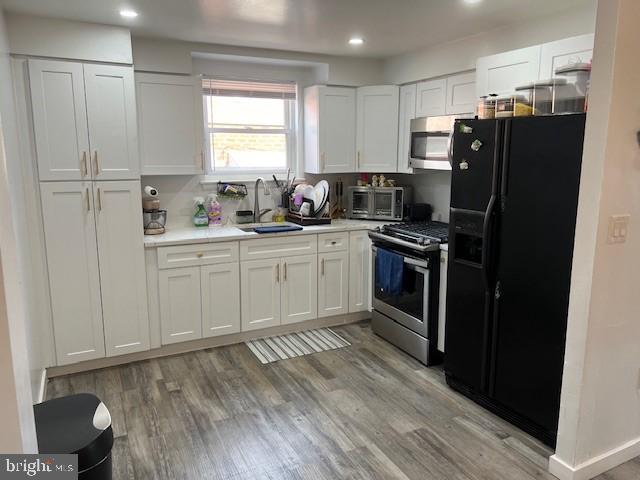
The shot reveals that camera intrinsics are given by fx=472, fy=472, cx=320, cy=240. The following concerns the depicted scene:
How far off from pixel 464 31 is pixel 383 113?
1070mm

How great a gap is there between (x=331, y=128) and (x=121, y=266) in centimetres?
217

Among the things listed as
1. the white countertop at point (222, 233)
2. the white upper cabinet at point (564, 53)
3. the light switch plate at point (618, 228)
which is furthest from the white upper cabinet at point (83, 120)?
the light switch plate at point (618, 228)

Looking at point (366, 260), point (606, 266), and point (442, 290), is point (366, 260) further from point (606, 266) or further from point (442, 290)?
point (606, 266)

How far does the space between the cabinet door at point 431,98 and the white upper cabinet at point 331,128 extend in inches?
25.4

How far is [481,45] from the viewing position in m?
3.46

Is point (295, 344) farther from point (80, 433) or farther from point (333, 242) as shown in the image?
point (80, 433)

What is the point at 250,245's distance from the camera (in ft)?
12.4

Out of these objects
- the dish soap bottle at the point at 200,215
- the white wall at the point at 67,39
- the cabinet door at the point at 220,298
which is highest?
the white wall at the point at 67,39

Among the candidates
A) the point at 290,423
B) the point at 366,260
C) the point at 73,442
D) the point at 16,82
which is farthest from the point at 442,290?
the point at 16,82

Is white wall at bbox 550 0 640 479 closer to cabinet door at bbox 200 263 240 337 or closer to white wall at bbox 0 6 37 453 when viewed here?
white wall at bbox 0 6 37 453

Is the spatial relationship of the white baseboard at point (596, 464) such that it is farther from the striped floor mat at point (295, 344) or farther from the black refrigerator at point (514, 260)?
the striped floor mat at point (295, 344)

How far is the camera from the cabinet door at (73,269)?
312cm

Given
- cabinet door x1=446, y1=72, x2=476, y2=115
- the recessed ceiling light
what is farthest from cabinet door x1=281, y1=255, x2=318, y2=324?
the recessed ceiling light

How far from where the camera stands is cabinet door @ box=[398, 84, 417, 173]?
414 centimetres
